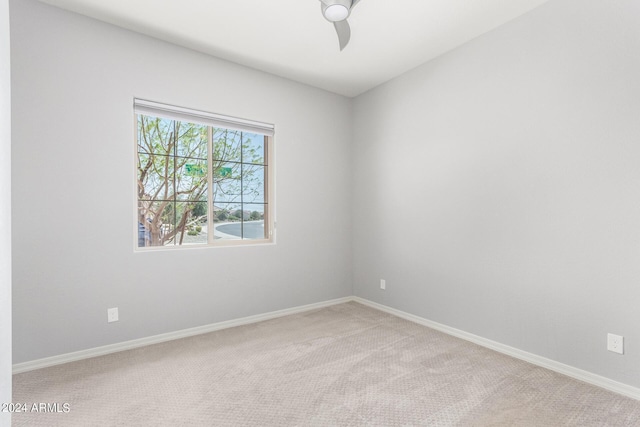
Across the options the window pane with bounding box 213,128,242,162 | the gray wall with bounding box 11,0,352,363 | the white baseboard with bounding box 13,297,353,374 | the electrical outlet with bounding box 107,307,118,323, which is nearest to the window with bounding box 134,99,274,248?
the window pane with bounding box 213,128,242,162

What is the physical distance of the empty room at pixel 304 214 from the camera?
2018 mm

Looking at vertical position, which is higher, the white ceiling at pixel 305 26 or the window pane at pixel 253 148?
the white ceiling at pixel 305 26

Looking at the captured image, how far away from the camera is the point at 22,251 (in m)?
2.30

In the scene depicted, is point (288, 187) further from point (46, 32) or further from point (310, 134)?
point (46, 32)

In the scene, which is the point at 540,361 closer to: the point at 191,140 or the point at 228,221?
the point at 228,221

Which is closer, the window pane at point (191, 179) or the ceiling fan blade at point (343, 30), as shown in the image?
the ceiling fan blade at point (343, 30)

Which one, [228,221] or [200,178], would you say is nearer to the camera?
[200,178]

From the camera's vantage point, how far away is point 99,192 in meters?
2.58

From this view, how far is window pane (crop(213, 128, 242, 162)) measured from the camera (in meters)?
3.28

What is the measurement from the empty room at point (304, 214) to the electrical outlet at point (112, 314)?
1cm

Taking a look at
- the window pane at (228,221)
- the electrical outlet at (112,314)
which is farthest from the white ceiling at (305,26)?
the electrical outlet at (112,314)

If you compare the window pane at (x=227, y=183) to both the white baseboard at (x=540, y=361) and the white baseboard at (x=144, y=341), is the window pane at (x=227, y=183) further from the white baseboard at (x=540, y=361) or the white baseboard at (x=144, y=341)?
the white baseboard at (x=540, y=361)

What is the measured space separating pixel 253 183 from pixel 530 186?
2.52 metres
